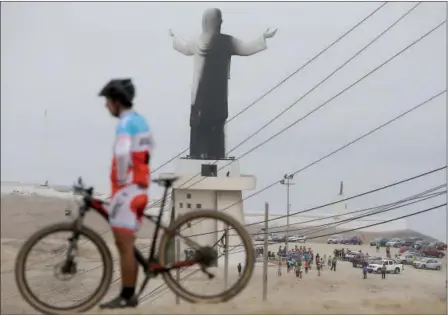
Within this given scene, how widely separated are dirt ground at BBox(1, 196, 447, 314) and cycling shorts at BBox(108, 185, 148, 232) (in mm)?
809

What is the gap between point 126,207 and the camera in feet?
15.2

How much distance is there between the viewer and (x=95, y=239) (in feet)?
15.7

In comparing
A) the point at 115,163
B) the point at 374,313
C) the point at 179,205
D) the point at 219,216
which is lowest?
the point at 374,313

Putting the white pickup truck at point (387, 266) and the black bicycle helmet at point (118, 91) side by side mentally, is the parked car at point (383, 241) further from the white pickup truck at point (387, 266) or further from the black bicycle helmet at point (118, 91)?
the black bicycle helmet at point (118, 91)

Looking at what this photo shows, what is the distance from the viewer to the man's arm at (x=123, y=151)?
4.61 metres

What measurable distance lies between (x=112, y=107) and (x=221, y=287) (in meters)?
1.91

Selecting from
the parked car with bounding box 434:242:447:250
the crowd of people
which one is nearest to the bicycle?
the crowd of people

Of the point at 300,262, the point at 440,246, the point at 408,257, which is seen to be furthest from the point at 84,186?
the point at 440,246

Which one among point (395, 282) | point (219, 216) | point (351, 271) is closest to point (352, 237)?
point (351, 271)

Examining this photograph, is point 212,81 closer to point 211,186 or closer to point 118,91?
point 211,186

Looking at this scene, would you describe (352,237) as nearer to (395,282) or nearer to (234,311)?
(395,282)

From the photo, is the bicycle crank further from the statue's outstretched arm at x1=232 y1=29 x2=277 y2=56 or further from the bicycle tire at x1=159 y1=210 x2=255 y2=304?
the statue's outstretched arm at x1=232 y1=29 x2=277 y2=56

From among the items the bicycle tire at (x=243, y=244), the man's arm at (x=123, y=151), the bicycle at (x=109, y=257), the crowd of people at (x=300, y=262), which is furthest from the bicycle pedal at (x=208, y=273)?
the crowd of people at (x=300, y=262)

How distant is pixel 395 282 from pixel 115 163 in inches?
943
